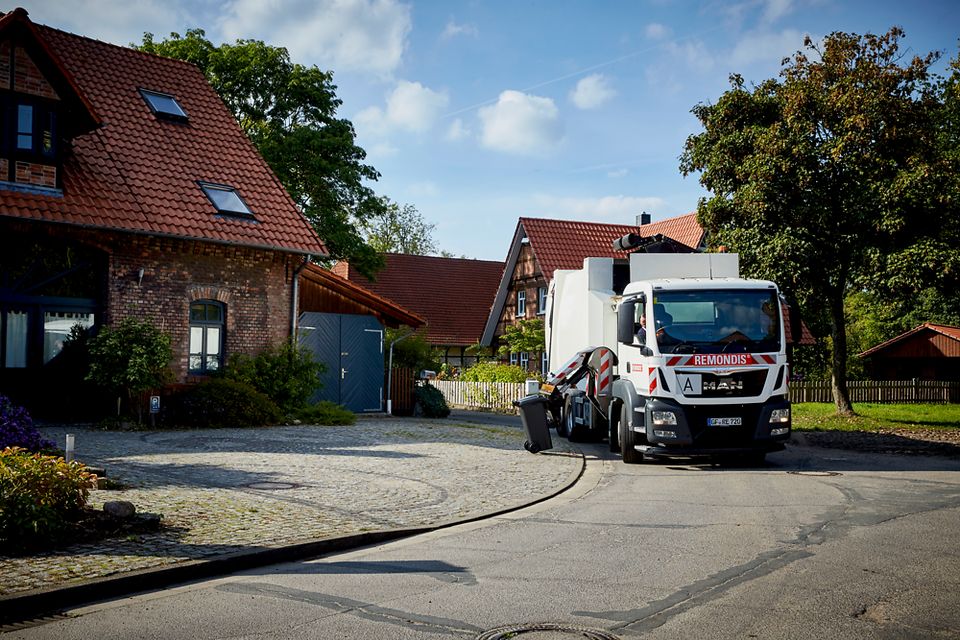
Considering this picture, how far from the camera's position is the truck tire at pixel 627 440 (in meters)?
14.5

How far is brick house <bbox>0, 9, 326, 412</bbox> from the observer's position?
18.5 metres

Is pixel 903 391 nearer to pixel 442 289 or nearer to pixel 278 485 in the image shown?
pixel 442 289

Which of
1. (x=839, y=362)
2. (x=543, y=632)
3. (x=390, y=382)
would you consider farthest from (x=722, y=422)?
(x=390, y=382)

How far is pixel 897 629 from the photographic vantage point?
17.5 ft

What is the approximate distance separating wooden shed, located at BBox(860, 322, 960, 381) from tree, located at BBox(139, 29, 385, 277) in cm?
3268

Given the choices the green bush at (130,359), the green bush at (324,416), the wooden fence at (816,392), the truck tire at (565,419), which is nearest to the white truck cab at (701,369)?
the truck tire at (565,419)

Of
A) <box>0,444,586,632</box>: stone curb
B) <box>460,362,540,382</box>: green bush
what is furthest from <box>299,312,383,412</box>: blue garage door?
<box>0,444,586,632</box>: stone curb

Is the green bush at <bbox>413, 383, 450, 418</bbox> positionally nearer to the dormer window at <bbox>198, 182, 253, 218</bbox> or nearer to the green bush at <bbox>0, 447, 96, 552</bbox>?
the dormer window at <bbox>198, 182, 253, 218</bbox>

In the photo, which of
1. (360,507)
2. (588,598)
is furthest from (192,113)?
(588,598)

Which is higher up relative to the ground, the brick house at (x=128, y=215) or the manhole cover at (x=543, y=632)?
the brick house at (x=128, y=215)

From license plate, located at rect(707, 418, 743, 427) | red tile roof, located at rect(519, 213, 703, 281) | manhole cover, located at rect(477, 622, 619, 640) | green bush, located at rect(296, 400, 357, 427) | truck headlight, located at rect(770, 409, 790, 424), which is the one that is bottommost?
manhole cover, located at rect(477, 622, 619, 640)

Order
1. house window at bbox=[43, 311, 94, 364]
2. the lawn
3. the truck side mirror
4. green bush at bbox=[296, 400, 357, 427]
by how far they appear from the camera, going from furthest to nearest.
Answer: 1. the lawn
2. green bush at bbox=[296, 400, 357, 427]
3. house window at bbox=[43, 311, 94, 364]
4. the truck side mirror

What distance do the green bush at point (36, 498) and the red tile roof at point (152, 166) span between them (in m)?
12.0

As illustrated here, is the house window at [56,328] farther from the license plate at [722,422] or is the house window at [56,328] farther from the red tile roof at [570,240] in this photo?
the red tile roof at [570,240]
